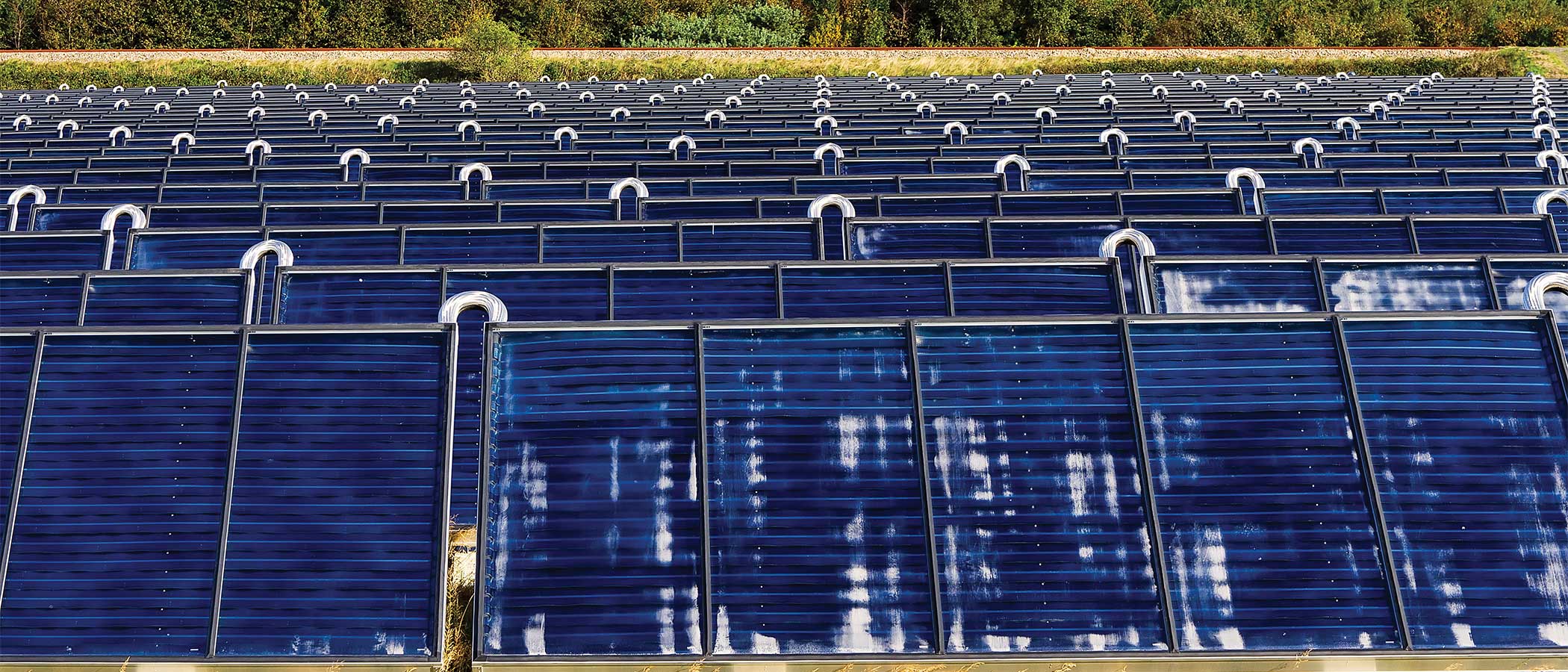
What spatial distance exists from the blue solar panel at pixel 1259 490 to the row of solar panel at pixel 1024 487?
1 cm

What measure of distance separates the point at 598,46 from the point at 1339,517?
180ft

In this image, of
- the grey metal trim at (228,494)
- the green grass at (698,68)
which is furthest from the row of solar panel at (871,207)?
the green grass at (698,68)

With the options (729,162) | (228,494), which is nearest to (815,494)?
(228,494)

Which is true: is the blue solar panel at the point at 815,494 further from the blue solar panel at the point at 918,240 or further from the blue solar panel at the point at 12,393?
the blue solar panel at the point at 12,393

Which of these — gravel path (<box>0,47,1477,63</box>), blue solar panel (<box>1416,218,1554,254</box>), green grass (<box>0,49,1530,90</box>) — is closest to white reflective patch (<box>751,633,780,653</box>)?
blue solar panel (<box>1416,218,1554,254</box>)

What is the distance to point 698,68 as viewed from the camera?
164 feet

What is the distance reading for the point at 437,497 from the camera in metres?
5.87

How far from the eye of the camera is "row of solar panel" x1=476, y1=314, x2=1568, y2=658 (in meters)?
5.57

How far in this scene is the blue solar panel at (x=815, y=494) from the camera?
Result: 18.3 feet

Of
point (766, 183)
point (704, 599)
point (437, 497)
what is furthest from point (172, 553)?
point (766, 183)

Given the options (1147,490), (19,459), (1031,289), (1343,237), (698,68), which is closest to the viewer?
(1147,490)

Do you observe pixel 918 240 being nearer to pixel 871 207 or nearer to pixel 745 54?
pixel 871 207

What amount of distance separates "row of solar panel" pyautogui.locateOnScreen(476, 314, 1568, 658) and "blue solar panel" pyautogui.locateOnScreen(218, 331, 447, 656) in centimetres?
45

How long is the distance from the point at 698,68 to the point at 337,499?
46.2 meters
